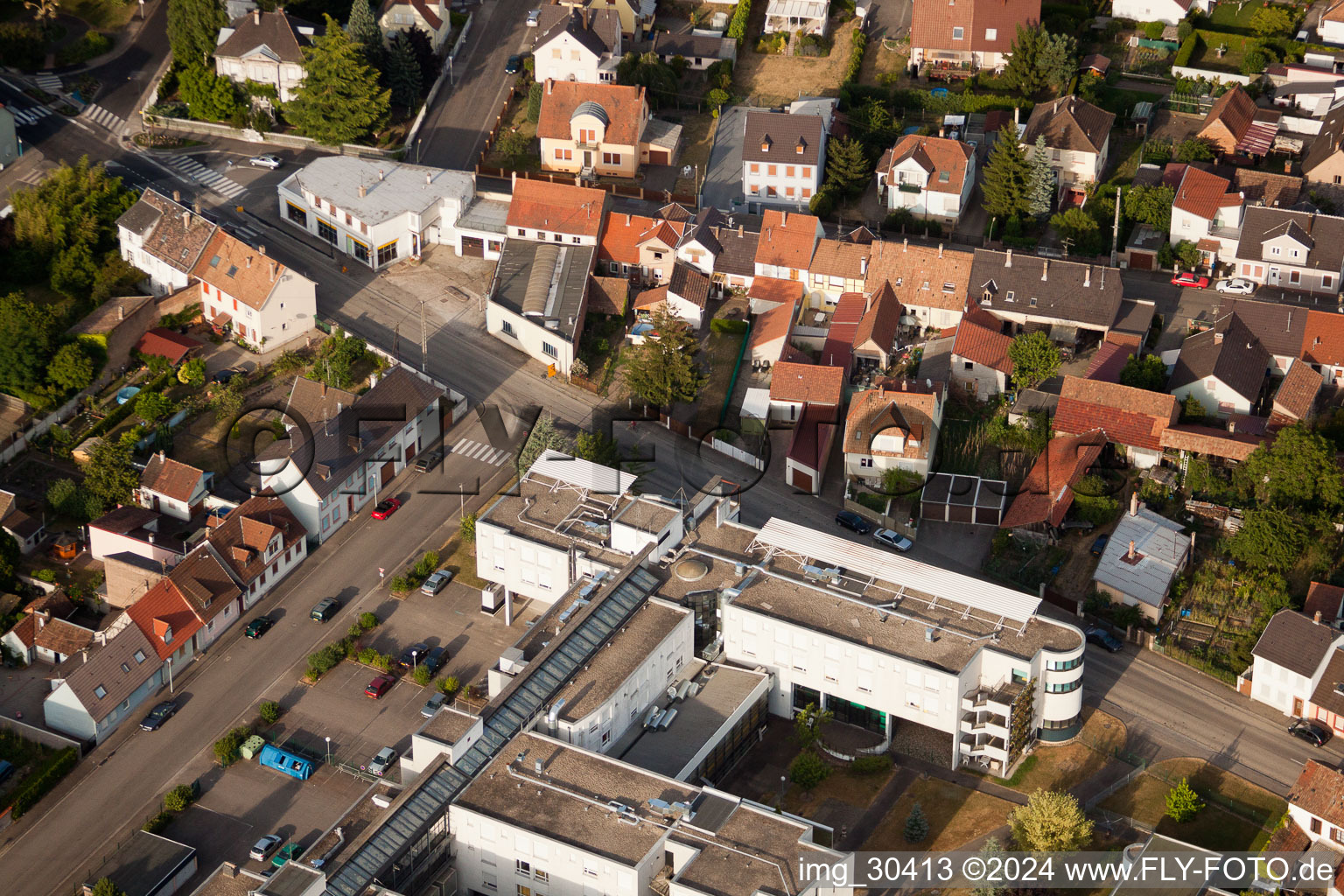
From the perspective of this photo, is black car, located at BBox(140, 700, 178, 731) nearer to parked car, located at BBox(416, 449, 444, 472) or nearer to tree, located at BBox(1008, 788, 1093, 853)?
parked car, located at BBox(416, 449, 444, 472)

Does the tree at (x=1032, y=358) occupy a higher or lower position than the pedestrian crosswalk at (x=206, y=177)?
lower

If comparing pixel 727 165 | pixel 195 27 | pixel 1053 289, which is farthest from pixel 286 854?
pixel 195 27

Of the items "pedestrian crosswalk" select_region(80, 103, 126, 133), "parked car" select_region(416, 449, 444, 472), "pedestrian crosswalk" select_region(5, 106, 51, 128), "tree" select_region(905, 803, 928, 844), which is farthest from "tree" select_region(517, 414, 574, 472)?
"pedestrian crosswalk" select_region(5, 106, 51, 128)

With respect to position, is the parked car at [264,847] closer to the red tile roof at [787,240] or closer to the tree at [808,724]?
the tree at [808,724]

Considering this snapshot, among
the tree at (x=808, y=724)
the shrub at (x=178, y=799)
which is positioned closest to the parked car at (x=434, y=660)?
the shrub at (x=178, y=799)

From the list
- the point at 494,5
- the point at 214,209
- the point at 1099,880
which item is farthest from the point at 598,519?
the point at 494,5
